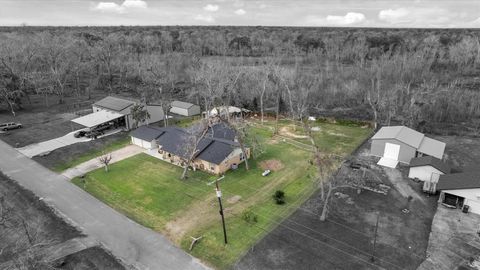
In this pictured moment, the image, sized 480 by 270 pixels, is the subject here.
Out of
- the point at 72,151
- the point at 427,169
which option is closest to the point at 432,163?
the point at 427,169

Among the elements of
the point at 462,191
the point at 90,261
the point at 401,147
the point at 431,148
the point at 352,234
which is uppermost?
the point at 401,147

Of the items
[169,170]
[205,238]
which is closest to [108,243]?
[205,238]

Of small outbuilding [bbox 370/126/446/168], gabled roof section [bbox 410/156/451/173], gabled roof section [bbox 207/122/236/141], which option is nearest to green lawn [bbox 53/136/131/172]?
gabled roof section [bbox 207/122/236/141]

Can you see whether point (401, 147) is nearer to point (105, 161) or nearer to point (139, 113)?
point (105, 161)

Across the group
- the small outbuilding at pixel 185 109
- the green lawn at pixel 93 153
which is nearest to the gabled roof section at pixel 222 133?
the green lawn at pixel 93 153

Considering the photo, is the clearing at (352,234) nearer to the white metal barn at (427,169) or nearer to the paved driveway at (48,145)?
the white metal barn at (427,169)
